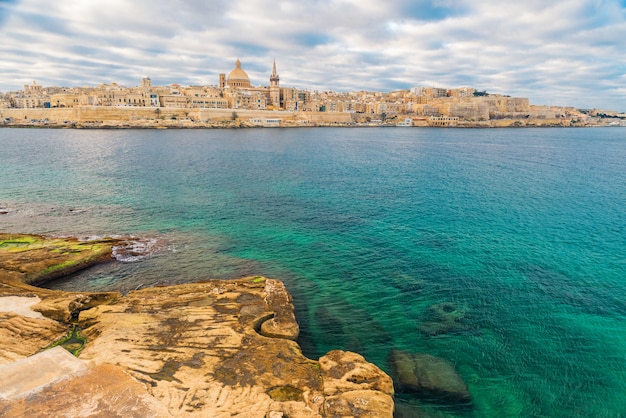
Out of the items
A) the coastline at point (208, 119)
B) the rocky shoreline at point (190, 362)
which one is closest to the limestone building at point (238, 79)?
the coastline at point (208, 119)

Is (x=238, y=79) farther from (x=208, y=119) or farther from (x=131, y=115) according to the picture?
(x=131, y=115)

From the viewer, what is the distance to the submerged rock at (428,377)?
1063cm

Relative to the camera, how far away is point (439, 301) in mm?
15594

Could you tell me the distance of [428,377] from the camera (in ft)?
36.8

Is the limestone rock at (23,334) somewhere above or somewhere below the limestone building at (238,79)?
below

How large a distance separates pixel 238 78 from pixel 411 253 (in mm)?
158048

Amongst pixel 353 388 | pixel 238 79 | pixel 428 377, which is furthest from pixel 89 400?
pixel 238 79

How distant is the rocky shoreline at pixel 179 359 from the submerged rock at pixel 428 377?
1.33m

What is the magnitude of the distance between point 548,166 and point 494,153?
56.9 ft

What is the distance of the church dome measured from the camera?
162 metres

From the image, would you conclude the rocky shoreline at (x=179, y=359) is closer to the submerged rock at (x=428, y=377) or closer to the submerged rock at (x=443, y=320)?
the submerged rock at (x=428, y=377)

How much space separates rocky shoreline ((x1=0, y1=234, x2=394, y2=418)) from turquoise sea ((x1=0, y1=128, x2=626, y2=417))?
64.2 inches

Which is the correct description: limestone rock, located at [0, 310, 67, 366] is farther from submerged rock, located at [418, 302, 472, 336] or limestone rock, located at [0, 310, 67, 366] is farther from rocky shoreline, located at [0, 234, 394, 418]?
submerged rock, located at [418, 302, 472, 336]

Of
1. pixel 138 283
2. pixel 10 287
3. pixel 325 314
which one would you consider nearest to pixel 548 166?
pixel 325 314
